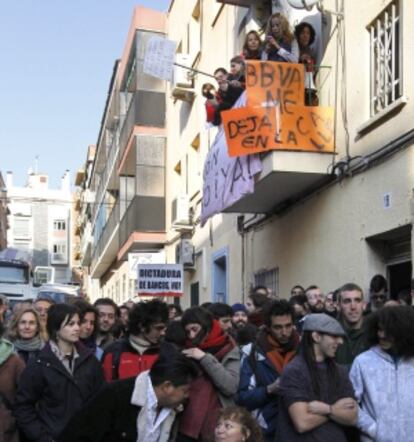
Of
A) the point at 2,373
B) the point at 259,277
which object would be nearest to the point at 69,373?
the point at 2,373

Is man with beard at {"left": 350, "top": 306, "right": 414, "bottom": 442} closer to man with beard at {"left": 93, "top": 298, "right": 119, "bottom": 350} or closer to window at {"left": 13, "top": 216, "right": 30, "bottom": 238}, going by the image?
man with beard at {"left": 93, "top": 298, "right": 119, "bottom": 350}

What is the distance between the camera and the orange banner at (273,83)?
9828 mm

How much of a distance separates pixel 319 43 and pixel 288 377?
23.8 feet

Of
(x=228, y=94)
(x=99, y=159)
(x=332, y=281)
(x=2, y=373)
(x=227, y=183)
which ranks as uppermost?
(x=99, y=159)

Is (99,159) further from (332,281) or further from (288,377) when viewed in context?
(288,377)

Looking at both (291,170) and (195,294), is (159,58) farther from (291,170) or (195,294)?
(291,170)

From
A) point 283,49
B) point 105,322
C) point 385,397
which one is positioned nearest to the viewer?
point 385,397

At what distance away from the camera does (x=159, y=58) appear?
16.3 metres

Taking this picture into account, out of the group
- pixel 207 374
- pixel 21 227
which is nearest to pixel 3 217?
pixel 21 227

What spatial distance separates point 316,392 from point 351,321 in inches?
56.0

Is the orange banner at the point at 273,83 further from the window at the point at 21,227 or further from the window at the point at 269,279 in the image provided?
the window at the point at 21,227

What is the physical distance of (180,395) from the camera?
3.61 m

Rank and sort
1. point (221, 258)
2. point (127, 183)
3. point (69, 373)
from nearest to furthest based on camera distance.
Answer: point (69, 373) < point (221, 258) < point (127, 183)

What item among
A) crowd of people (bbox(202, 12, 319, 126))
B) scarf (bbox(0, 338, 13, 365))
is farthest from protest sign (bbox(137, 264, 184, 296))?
scarf (bbox(0, 338, 13, 365))
